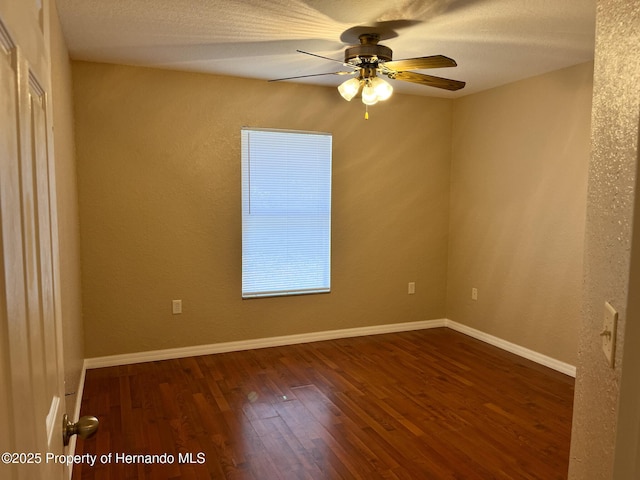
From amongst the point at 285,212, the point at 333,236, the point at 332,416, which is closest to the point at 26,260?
the point at 332,416

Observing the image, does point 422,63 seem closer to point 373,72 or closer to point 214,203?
point 373,72

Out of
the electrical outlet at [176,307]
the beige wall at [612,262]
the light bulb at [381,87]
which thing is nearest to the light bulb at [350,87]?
the light bulb at [381,87]

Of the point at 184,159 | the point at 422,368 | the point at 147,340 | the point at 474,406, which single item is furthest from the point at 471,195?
the point at 147,340

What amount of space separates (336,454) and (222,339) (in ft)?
6.32

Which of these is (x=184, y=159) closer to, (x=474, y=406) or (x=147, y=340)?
(x=147, y=340)

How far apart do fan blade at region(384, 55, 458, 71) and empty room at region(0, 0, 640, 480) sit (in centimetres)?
2

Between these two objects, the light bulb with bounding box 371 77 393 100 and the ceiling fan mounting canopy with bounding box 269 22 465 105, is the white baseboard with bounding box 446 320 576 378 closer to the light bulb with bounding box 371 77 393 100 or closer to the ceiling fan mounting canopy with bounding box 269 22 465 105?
the ceiling fan mounting canopy with bounding box 269 22 465 105

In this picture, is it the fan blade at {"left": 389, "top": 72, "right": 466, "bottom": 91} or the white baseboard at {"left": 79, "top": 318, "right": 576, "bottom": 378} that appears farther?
the white baseboard at {"left": 79, "top": 318, "right": 576, "bottom": 378}

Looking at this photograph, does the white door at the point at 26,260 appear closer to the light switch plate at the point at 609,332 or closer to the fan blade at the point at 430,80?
the light switch plate at the point at 609,332

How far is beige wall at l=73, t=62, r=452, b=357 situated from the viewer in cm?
364

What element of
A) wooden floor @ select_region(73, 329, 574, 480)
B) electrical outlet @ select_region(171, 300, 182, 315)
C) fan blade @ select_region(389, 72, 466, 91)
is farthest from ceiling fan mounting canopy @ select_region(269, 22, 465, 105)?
electrical outlet @ select_region(171, 300, 182, 315)

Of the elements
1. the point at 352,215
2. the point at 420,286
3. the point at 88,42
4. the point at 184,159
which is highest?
the point at 88,42

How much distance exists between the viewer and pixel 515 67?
360cm

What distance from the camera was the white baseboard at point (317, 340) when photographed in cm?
374
